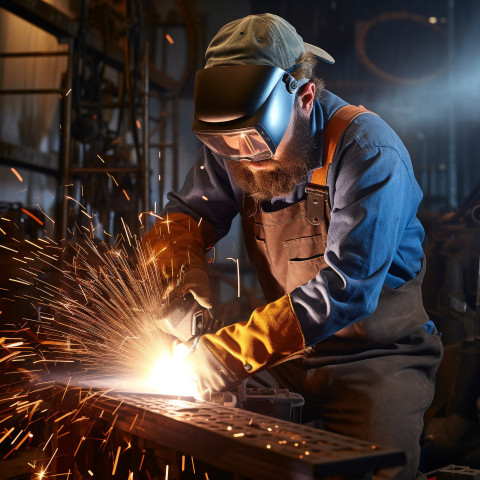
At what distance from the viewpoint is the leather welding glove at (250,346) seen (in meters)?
1.75

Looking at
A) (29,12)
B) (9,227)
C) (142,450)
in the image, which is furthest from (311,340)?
(29,12)

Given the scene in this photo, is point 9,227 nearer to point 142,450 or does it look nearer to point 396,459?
point 142,450

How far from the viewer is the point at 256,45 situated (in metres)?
1.92

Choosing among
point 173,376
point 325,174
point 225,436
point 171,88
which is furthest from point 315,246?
point 171,88

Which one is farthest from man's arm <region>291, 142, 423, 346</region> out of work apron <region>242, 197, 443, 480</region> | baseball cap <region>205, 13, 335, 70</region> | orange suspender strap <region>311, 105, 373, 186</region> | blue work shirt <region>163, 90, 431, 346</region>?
baseball cap <region>205, 13, 335, 70</region>

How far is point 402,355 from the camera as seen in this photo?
6.72 feet

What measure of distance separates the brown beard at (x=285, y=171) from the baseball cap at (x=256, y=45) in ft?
0.67

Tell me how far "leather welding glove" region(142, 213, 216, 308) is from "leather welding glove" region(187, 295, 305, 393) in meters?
0.39

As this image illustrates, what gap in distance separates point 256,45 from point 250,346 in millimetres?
923

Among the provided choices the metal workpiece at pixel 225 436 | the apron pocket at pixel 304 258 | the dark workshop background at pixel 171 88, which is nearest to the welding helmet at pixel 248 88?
the apron pocket at pixel 304 258

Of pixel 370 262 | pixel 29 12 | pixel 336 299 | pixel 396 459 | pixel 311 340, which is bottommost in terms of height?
pixel 396 459

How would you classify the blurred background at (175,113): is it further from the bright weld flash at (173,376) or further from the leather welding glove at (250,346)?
the leather welding glove at (250,346)

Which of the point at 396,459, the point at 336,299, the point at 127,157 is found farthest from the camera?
the point at 127,157

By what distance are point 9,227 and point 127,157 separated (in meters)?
3.45
